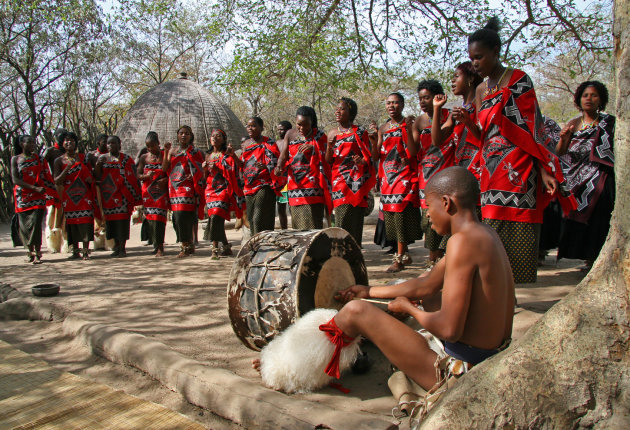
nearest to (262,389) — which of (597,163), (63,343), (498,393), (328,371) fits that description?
(328,371)

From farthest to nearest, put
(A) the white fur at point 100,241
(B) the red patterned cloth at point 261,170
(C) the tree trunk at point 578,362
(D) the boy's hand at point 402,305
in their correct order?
1. (A) the white fur at point 100,241
2. (B) the red patterned cloth at point 261,170
3. (D) the boy's hand at point 402,305
4. (C) the tree trunk at point 578,362

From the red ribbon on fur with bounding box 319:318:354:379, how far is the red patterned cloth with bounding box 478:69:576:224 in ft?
5.28

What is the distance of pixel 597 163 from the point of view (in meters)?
5.18

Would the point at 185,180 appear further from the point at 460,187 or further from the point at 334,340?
the point at 460,187

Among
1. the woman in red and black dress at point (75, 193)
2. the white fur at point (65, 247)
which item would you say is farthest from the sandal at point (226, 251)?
the white fur at point (65, 247)

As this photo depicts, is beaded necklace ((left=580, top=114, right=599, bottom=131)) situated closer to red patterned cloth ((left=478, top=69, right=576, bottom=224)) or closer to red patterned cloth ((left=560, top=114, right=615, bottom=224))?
red patterned cloth ((left=560, top=114, right=615, bottom=224))

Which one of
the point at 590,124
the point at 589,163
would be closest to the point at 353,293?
the point at 589,163

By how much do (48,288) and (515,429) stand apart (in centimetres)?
496

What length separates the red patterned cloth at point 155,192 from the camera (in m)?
7.91

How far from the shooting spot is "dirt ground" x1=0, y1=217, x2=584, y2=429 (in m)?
3.04

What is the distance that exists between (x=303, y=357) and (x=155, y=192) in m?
5.90

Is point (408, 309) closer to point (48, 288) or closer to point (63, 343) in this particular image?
point (63, 343)

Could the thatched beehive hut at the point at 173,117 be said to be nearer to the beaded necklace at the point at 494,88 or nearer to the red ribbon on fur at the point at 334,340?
the beaded necklace at the point at 494,88

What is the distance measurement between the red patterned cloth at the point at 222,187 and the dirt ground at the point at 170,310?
2.67 feet
